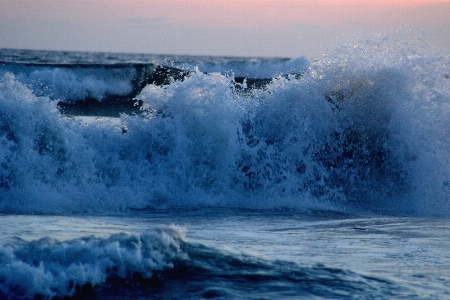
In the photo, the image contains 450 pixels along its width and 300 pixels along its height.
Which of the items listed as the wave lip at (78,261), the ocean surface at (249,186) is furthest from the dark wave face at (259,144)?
the wave lip at (78,261)

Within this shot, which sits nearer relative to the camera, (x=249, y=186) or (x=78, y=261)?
(x=78, y=261)

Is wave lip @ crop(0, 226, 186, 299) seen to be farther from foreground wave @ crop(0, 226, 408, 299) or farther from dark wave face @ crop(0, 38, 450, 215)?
dark wave face @ crop(0, 38, 450, 215)

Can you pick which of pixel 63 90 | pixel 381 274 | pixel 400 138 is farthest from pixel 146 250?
pixel 63 90

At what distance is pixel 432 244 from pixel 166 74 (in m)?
15.6

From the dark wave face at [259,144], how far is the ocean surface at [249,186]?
19 mm

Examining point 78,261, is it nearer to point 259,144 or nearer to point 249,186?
point 249,186

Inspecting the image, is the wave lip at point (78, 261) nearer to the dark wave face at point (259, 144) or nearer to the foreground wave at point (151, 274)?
the foreground wave at point (151, 274)

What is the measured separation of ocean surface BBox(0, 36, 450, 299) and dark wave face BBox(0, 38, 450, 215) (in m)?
0.02

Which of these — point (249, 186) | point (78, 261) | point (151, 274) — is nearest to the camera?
point (78, 261)

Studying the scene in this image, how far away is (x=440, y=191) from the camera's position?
746cm

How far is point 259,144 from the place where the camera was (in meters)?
8.06

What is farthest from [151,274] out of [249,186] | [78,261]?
[249,186]

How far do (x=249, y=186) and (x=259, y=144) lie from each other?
0.74 metres

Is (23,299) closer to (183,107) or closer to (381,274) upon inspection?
(381,274)
